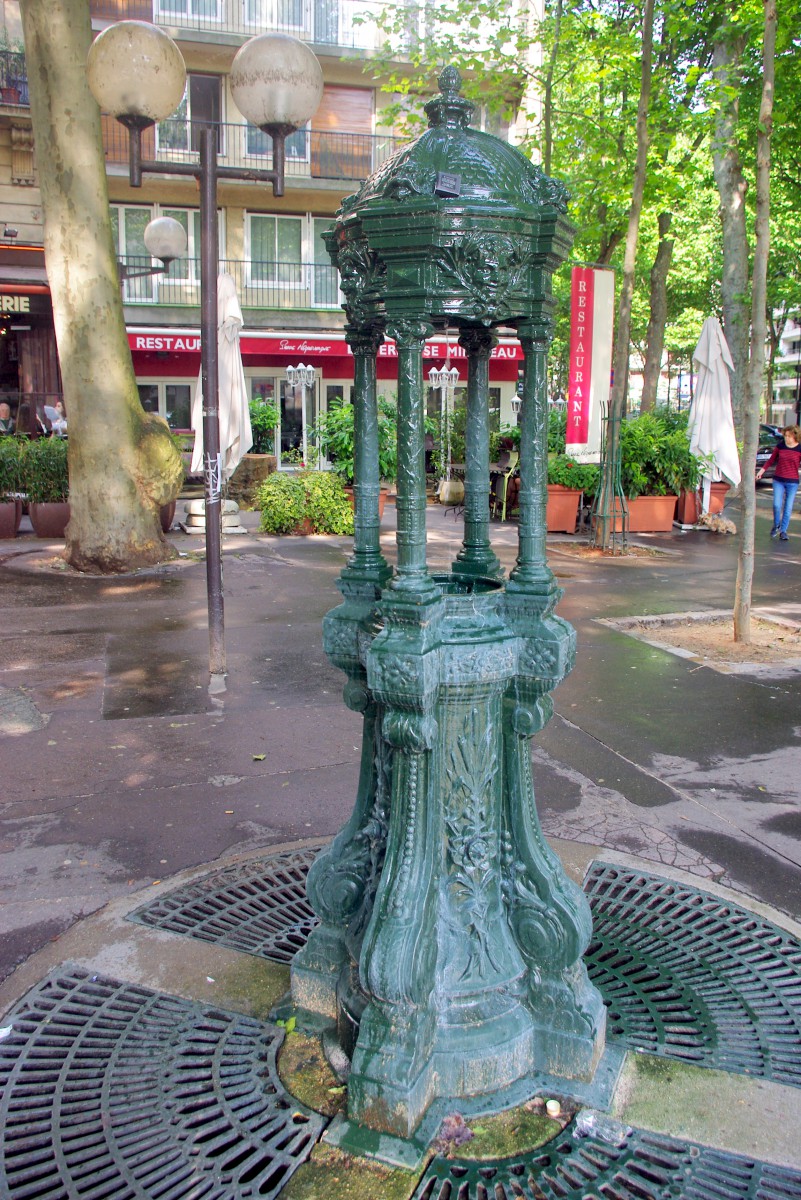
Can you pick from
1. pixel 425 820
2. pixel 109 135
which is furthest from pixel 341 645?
pixel 109 135

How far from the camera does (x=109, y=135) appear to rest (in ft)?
84.7

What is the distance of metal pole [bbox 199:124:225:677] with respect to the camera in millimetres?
6621

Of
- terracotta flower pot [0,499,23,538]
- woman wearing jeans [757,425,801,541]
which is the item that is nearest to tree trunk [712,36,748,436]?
woman wearing jeans [757,425,801,541]

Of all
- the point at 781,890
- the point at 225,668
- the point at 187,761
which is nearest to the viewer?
the point at 781,890

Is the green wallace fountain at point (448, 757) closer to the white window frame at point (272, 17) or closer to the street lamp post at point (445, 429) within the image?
the street lamp post at point (445, 429)

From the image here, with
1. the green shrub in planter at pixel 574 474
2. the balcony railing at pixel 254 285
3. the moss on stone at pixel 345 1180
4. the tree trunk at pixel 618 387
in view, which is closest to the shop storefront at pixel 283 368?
the balcony railing at pixel 254 285

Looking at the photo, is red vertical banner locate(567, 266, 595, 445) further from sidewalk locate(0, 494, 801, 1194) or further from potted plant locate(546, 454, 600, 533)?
sidewalk locate(0, 494, 801, 1194)

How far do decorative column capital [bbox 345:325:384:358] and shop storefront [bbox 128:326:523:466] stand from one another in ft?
70.6

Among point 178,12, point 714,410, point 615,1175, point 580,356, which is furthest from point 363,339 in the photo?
point 178,12

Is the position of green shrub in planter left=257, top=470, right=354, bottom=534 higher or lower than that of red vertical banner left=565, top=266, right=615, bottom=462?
lower

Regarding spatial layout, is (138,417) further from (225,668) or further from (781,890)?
(781,890)

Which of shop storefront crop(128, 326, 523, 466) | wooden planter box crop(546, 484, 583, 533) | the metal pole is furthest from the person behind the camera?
shop storefront crop(128, 326, 523, 466)

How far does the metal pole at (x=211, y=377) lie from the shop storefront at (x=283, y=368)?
17.7 meters

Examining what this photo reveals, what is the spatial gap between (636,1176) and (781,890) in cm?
185
